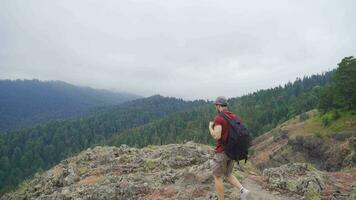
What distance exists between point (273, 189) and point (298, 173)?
2644 mm

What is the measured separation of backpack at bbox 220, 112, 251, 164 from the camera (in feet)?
39.6

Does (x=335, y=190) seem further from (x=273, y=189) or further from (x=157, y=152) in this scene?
(x=157, y=152)

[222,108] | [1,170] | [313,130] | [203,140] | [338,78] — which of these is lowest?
[1,170]

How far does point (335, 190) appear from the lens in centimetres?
1592

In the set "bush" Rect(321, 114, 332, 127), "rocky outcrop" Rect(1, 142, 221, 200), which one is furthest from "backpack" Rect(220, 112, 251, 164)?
"bush" Rect(321, 114, 332, 127)

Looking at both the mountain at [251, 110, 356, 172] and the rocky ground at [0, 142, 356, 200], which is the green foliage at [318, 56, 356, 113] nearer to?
the mountain at [251, 110, 356, 172]

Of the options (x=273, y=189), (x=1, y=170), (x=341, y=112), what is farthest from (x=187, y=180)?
(x=1, y=170)

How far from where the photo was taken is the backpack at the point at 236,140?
39.6 feet

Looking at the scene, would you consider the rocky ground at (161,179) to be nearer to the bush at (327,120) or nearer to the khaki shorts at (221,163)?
the khaki shorts at (221,163)

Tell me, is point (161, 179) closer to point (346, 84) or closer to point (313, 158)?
point (346, 84)

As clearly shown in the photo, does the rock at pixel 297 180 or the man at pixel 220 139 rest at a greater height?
the man at pixel 220 139

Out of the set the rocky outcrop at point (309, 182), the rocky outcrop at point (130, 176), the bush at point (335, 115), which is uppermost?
the bush at point (335, 115)

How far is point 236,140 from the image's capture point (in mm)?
12133

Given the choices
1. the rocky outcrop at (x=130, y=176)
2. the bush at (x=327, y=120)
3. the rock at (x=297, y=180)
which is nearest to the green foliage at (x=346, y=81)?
the bush at (x=327, y=120)
